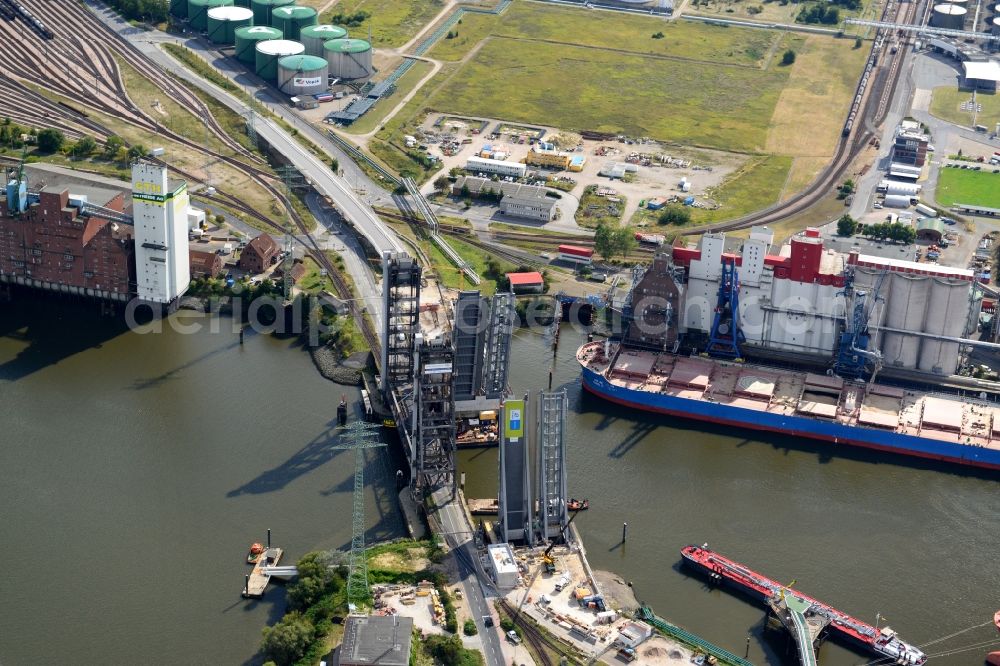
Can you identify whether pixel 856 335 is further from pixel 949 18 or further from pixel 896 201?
pixel 949 18

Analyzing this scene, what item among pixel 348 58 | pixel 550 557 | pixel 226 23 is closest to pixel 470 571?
pixel 550 557

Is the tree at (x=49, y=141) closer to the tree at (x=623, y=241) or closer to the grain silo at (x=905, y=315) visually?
the tree at (x=623, y=241)

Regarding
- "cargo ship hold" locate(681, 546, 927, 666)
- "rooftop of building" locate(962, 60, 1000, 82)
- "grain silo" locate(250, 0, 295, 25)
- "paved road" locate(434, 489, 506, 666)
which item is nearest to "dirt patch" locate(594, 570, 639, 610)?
"cargo ship hold" locate(681, 546, 927, 666)

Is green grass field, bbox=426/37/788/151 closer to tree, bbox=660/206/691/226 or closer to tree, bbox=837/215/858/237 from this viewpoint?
tree, bbox=660/206/691/226

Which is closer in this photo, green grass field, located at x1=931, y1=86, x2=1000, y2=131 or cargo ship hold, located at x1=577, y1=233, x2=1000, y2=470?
cargo ship hold, located at x1=577, y1=233, x2=1000, y2=470

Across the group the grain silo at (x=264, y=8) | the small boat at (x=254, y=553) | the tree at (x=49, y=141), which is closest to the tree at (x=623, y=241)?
the small boat at (x=254, y=553)

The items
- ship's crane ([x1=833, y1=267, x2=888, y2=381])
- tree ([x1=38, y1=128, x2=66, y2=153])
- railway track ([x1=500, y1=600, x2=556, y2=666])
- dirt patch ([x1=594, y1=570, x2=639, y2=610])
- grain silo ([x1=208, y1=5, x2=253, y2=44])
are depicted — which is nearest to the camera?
railway track ([x1=500, y1=600, x2=556, y2=666])

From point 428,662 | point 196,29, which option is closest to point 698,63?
point 196,29
